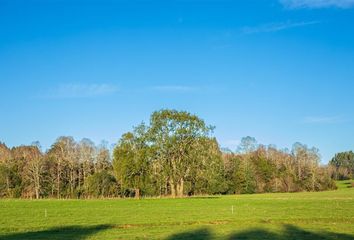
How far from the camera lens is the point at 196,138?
3533 inches

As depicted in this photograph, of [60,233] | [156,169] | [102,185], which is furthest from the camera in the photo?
[102,185]

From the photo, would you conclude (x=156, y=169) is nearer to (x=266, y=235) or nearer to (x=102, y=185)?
(x=102, y=185)

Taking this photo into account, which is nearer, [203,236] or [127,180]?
[203,236]

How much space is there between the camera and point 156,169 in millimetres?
87688

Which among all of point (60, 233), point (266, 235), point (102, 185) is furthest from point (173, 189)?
point (266, 235)

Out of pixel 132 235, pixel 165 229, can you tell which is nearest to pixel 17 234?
pixel 132 235

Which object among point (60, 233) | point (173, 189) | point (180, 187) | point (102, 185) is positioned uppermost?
point (102, 185)

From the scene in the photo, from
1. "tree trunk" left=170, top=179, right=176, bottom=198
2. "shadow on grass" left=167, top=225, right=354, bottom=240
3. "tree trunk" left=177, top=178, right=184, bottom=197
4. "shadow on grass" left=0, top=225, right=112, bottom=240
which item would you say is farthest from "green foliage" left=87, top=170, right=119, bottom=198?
"shadow on grass" left=167, top=225, right=354, bottom=240

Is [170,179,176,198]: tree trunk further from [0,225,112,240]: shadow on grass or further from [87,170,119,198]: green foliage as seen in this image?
[0,225,112,240]: shadow on grass

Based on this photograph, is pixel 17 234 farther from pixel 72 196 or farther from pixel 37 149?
pixel 37 149

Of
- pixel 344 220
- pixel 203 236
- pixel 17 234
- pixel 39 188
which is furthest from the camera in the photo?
pixel 39 188

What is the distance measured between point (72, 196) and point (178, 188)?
105 feet

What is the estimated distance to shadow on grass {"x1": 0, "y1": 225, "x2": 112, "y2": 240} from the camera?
86.5 ft

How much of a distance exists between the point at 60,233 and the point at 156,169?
58.8m
